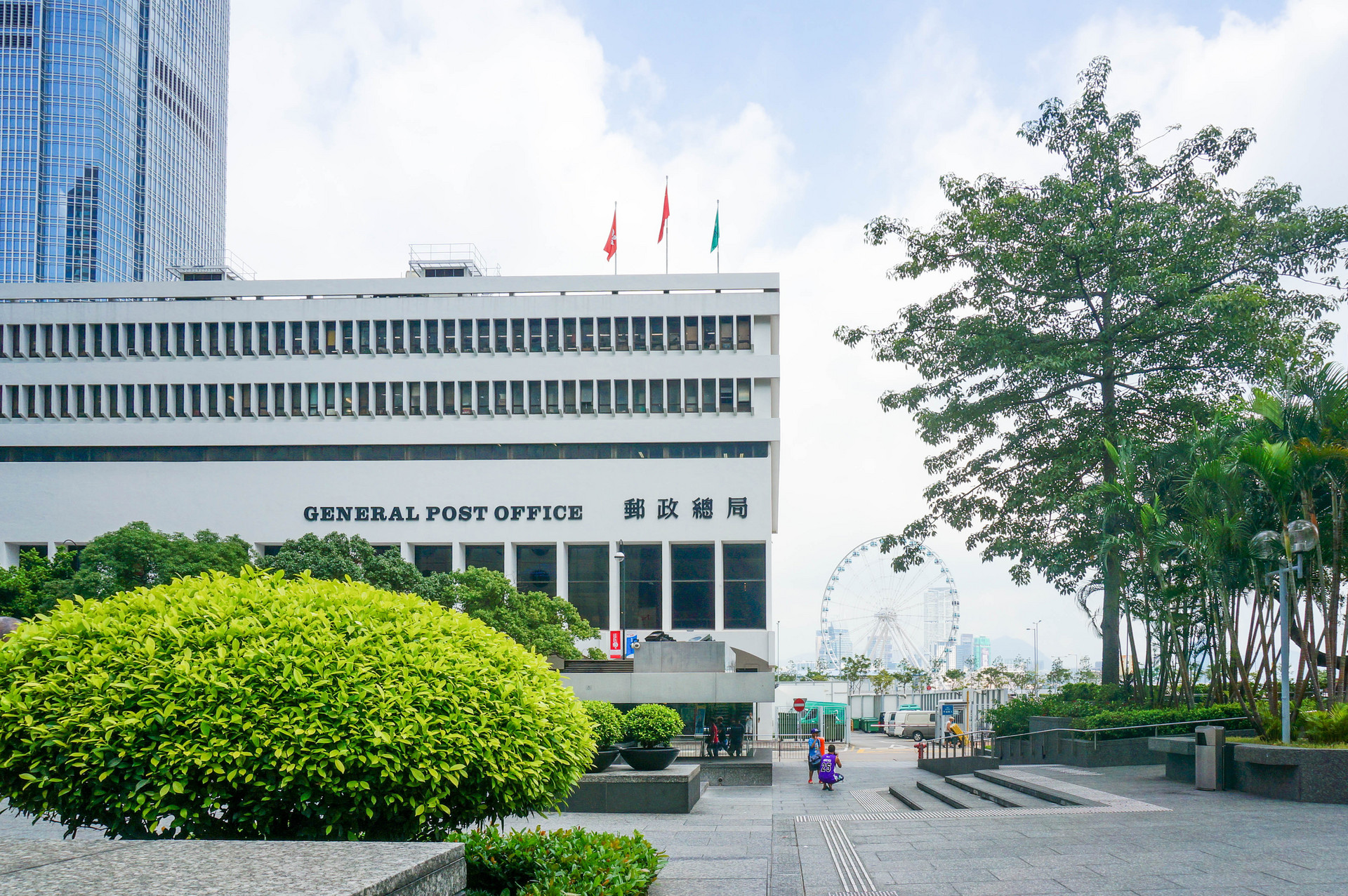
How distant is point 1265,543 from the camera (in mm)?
17438

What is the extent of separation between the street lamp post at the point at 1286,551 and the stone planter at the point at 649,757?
432 inches

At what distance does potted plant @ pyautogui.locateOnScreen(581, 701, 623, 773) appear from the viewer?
19.4m

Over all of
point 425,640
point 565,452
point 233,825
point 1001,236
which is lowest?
point 233,825

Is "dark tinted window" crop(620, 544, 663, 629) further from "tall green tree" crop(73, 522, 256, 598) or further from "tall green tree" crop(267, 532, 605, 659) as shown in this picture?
"tall green tree" crop(73, 522, 256, 598)

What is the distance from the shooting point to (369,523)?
58781 mm

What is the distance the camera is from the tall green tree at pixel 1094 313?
29.0 meters

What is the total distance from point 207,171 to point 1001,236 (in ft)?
485

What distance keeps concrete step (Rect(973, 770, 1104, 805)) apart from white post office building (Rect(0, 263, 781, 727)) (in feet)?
118

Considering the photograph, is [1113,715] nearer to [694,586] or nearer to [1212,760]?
[1212,760]

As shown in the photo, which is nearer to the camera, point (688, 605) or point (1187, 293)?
A: point (1187, 293)

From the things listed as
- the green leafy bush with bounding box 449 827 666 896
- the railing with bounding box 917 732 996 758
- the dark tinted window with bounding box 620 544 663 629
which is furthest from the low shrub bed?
the dark tinted window with bounding box 620 544 663 629

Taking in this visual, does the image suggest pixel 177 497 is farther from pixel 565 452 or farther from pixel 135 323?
pixel 565 452

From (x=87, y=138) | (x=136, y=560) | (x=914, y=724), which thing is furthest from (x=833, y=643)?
(x=87, y=138)

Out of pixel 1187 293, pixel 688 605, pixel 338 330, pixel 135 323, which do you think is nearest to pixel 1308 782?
pixel 1187 293
